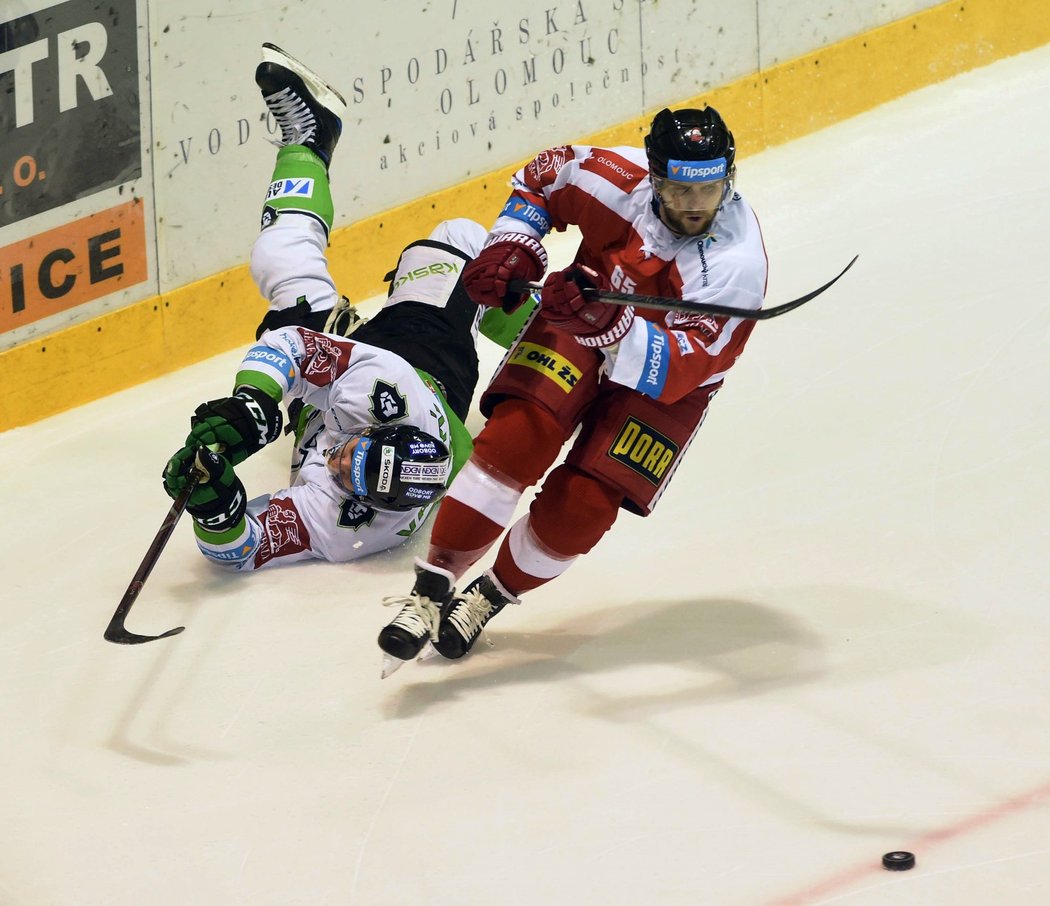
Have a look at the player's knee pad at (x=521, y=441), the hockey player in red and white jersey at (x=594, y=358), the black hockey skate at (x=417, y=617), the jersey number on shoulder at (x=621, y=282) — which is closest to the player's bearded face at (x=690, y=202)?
the hockey player in red and white jersey at (x=594, y=358)

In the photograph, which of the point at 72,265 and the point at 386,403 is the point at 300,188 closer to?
the point at 72,265

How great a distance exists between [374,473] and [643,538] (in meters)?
0.70

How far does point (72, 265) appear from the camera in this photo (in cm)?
493

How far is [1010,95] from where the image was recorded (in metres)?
6.45

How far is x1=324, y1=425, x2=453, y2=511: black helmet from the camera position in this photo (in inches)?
146

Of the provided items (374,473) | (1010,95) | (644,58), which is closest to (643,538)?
(374,473)

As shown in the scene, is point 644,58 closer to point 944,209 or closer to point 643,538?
point 944,209

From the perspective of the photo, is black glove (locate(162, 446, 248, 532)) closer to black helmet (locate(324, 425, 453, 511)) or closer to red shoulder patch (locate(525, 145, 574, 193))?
black helmet (locate(324, 425, 453, 511))

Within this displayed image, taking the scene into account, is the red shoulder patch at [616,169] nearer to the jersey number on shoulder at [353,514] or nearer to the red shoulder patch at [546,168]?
the red shoulder patch at [546,168]

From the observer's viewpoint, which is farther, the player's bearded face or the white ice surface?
the player's bearded face

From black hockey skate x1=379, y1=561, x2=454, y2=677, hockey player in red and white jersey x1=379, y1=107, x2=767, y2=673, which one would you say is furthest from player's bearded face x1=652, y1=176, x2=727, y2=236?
black hockey skate x1=379, y1=561, x2=454, y2=677

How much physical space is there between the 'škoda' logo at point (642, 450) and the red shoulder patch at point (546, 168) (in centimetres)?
56

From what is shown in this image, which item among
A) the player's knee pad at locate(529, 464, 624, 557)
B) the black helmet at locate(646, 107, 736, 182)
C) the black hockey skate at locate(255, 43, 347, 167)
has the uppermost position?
the black helmet at locate(646, 107, 736, 182)

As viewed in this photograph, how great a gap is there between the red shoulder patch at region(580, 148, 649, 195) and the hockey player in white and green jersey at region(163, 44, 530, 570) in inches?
30.8
